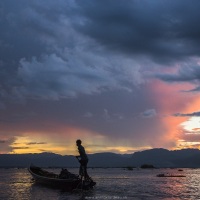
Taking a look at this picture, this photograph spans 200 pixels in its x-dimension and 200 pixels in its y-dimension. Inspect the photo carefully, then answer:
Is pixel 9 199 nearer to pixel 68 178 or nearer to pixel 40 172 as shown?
pixel 68 178

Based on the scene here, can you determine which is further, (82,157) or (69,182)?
(69,182)

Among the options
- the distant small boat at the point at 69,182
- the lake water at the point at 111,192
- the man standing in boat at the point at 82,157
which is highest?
the man standing in boat at the point at 82,157

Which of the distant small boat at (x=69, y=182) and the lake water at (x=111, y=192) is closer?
the lake water at (x=111, y=192)

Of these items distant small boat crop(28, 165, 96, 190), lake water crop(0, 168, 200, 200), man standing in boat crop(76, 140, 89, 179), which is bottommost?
lake water crop(0, 168, 200, 200)

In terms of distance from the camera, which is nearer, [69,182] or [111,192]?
[111,192]

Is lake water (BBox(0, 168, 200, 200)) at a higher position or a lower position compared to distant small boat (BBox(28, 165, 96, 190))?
lower

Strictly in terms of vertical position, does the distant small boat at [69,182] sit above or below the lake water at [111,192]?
above

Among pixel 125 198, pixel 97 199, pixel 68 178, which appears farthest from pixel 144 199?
pixel 68 178

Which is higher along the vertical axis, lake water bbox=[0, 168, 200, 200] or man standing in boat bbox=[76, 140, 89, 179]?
man standing in boat bbox=[76, 140, 89, 179]

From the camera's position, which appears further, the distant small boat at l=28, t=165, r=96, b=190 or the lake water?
the distant small boat at l=28, t=165, r=96, b=190

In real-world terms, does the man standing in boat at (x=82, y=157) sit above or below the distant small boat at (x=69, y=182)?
above

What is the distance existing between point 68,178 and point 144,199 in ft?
39.2

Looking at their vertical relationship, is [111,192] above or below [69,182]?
below

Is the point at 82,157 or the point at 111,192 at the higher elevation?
the point at 82,157
